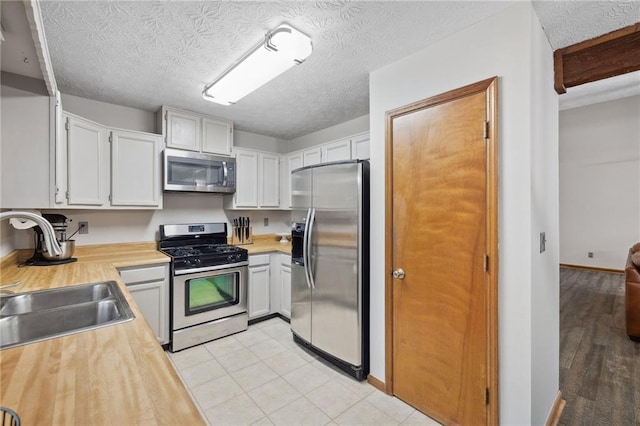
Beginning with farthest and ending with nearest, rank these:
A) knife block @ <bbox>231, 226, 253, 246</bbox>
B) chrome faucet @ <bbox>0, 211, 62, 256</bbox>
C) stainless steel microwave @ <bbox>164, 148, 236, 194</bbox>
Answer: knife block @ <bbox>231, 226, 253, 246</bbox> → stainless steel microwave @ <bbox>164, 148, 236, 194</bbox> → chrome faucet @ <bbox>0, 211, 62, 256</bbox>

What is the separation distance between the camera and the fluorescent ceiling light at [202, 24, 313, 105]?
69.8 inches

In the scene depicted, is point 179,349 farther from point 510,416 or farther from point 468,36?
point 468,36

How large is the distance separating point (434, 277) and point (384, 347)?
726 mm

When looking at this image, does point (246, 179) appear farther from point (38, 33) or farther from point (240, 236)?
point (38, 33)

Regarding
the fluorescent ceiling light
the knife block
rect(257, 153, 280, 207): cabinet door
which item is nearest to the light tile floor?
the knife block

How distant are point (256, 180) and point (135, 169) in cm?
135

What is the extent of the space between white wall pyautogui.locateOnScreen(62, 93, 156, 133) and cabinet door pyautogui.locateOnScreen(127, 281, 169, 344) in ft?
5.65

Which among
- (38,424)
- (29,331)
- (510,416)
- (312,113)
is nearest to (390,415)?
(510,416)

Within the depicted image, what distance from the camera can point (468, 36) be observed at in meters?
1.75

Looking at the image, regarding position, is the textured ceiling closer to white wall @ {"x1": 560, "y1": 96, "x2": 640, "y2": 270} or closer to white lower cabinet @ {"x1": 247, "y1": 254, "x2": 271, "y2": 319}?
white lower cabinet @ {"x1": 247, "y1": 254, "x2": 271, "y2": 319}

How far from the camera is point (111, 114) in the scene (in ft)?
9.91

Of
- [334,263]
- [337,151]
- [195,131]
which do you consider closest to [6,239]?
[195,131]

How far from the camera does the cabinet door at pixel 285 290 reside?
3.44 metres

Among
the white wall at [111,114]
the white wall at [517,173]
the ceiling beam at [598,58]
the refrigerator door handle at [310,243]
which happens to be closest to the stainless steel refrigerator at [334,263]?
the refrigerator door handle at [310,243]
